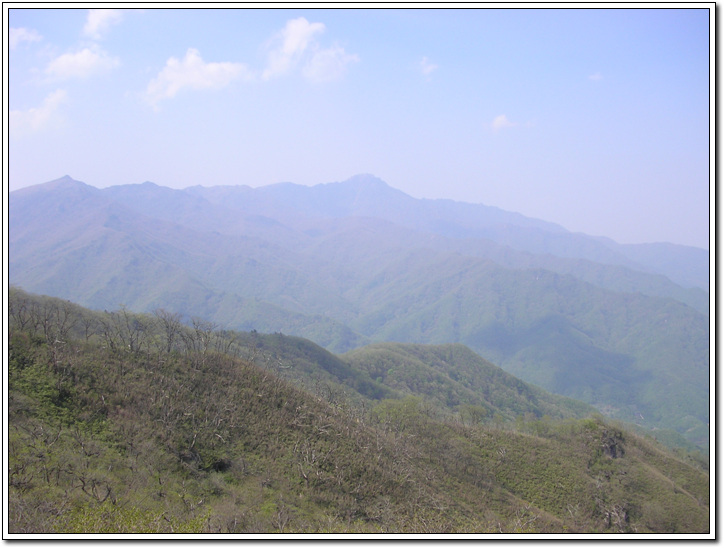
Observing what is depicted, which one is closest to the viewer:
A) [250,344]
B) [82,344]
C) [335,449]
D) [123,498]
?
[123,498]

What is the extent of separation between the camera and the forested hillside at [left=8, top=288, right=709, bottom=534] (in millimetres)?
20516

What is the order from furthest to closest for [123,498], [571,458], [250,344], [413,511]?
[250,344], [571,458], [413,511], [123,498]

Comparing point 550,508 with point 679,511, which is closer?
point 550,508

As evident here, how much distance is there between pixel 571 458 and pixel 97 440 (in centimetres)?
4253

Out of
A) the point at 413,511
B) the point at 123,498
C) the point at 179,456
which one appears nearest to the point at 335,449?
the point at 413,511

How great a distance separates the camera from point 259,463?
1099 inches

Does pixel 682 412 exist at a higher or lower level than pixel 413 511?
lower

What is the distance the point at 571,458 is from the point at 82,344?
45.6 metres

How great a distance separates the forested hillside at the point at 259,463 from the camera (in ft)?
67.3

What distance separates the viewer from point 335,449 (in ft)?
103
